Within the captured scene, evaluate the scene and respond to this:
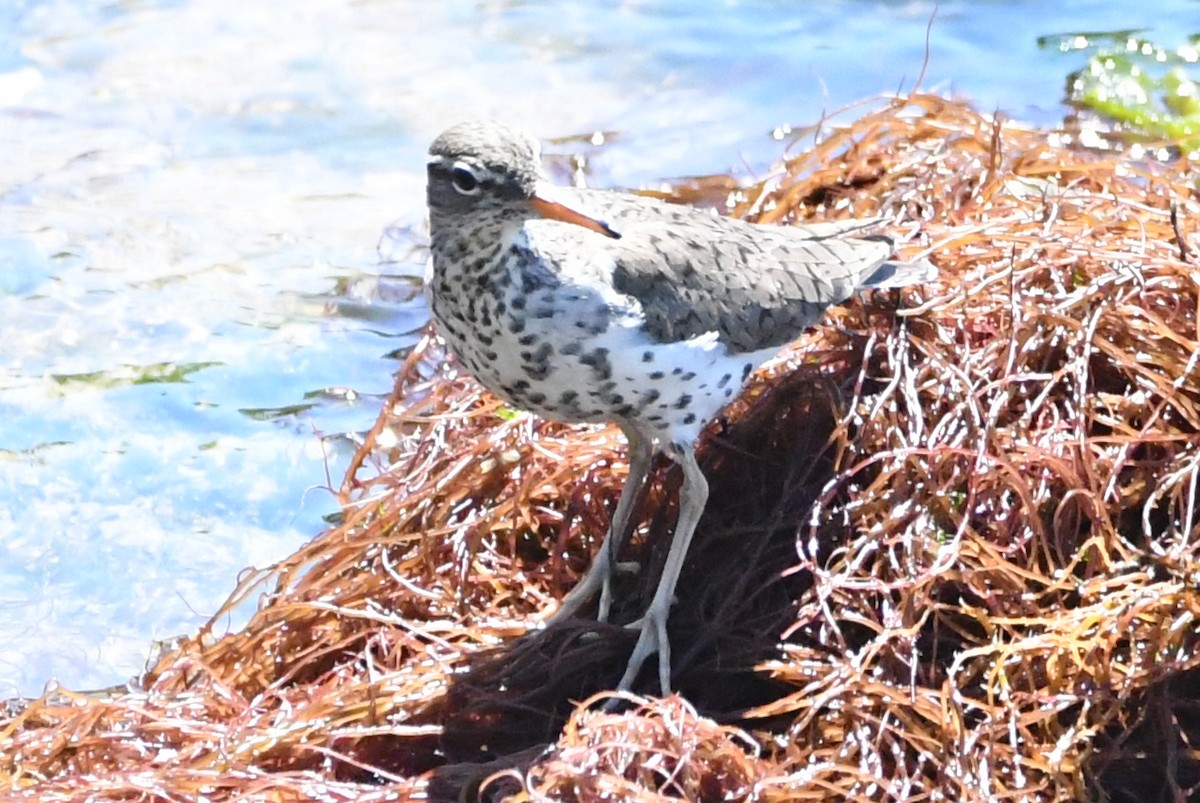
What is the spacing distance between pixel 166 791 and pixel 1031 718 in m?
2.36

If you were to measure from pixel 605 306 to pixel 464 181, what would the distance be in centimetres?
52

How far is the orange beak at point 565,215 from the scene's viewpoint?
4062mm

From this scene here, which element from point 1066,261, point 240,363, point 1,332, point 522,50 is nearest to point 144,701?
Answer: point 240,363

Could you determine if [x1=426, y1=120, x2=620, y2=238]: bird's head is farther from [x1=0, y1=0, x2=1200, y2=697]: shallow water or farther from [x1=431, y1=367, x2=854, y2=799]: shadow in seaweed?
[x1=0, y1=0, x2=1200, y2=697]: shallow water

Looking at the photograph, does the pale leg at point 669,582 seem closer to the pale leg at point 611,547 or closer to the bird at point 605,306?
the bird at point 605,306

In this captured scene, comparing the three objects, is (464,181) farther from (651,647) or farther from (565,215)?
(651,647)

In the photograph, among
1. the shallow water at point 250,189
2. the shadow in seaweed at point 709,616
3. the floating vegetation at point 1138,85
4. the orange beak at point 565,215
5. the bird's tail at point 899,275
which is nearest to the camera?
the orange beak at point 565,215

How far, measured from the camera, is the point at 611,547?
4.84m

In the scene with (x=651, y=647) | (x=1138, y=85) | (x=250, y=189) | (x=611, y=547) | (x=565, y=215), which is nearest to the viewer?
(x=565, y=215)

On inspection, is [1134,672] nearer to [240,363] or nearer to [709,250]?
[709,250]

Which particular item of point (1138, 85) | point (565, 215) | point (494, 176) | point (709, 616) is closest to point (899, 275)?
point (709, 616)

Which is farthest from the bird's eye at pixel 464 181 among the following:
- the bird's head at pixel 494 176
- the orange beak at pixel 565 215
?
the orange beak at pixel 565 215

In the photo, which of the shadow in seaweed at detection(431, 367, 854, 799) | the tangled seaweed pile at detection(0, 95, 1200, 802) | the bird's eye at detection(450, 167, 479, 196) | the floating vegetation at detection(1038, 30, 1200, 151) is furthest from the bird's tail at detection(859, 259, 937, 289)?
the floating vegetation at detection(1038, 30, 1200, 151)

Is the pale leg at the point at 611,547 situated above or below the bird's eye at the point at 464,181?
below
